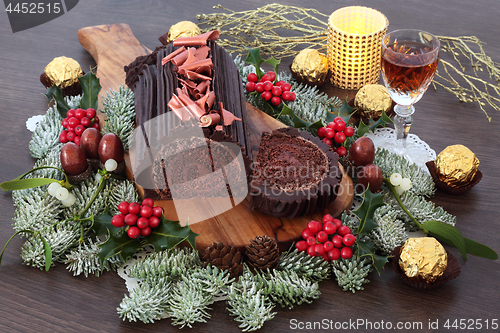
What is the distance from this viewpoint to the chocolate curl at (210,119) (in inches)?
39.1

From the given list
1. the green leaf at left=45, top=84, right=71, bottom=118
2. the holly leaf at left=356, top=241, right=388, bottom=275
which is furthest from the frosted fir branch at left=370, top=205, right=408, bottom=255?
the green leaf at left=45, top=84, right=71, bottom=118

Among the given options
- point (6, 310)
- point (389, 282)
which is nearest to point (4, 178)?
point (6, 310)

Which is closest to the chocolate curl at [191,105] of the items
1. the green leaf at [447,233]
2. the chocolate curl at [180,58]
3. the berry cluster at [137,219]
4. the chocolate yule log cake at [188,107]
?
the chocolate yule log cake at [188,107]

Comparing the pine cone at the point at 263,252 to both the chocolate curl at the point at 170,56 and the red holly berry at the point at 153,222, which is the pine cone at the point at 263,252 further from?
the chocolate curl at the point at 170,56

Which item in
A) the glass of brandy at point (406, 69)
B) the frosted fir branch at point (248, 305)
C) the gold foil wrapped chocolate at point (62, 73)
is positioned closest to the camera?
the frosted fir branch at point (248, 305)

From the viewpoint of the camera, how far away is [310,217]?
1026mm

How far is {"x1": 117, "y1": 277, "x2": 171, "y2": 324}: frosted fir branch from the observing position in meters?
0.86

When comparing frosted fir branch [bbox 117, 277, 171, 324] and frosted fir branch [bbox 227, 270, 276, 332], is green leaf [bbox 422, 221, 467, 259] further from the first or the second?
frosted fir branch [bbox 117, 277, 171, 324]

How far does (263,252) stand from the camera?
0.91 meters

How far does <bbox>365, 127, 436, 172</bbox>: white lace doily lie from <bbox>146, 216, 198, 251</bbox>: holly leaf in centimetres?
59

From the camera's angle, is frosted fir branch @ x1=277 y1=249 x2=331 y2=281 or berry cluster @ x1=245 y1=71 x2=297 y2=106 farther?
berry cluster @ x1=245 y1=71 x2=297 y2=106

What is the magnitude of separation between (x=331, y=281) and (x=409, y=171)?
0.36 meters

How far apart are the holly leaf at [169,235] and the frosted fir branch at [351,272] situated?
A: 0.30 meters

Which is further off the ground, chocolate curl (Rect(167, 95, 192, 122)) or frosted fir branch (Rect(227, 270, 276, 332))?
chocolate curl (Rect(167, 95, 192, 122))
